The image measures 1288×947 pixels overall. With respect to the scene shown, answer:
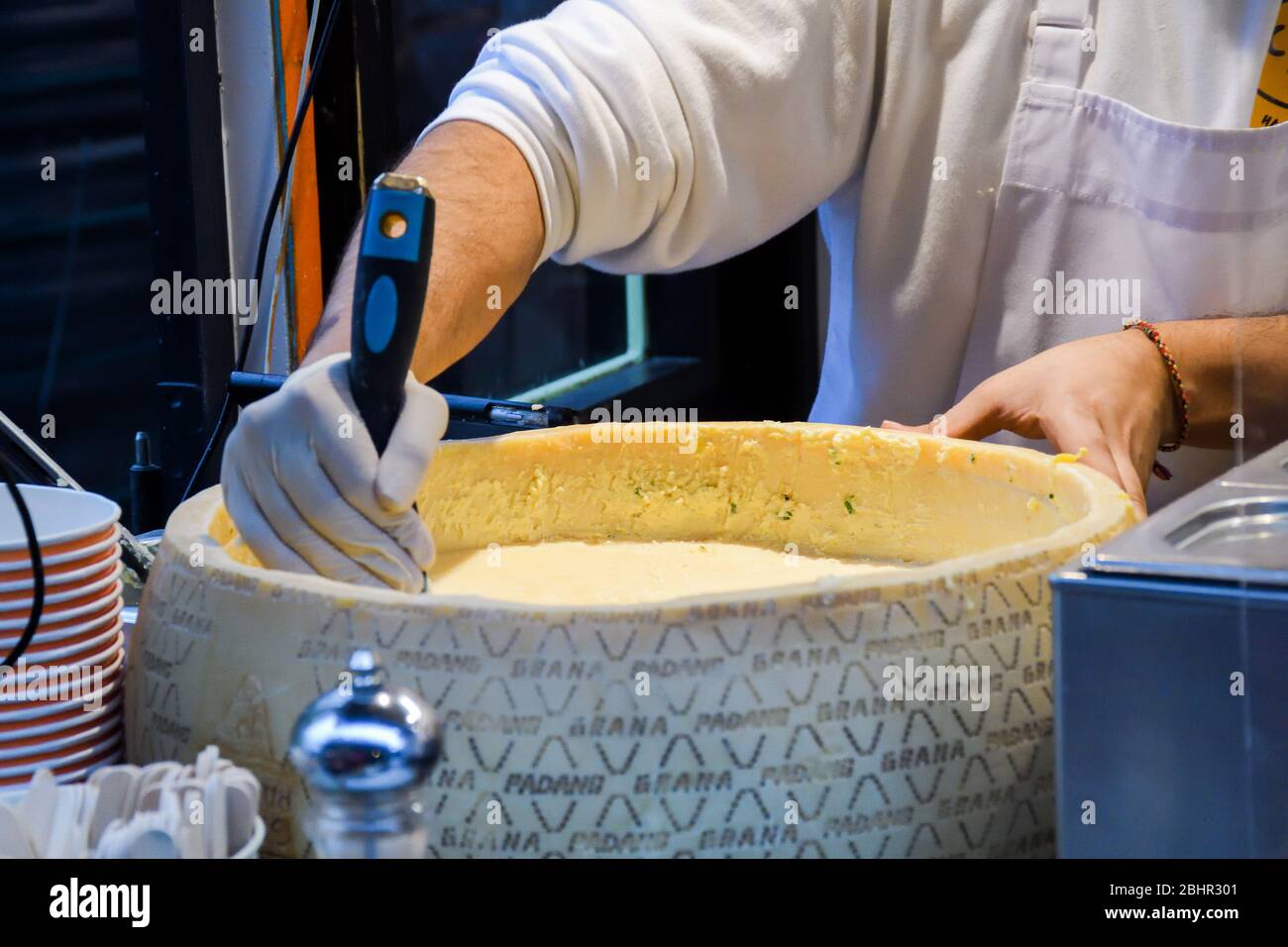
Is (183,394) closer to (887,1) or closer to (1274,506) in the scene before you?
(887,1)

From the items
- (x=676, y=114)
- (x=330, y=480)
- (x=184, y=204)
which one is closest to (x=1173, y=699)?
(x=330, y=480)

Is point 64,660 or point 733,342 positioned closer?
point 64,660

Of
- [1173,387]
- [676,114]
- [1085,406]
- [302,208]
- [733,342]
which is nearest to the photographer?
[1085,406]

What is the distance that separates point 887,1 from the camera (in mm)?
1311

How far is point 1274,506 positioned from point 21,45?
1587 mm

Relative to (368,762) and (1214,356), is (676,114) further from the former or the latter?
(368,762)

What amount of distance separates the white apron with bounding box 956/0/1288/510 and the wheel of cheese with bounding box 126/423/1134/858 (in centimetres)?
70

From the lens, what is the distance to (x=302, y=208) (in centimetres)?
171

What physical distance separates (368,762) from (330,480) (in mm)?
262

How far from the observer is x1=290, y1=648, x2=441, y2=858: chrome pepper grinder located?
1.26ft

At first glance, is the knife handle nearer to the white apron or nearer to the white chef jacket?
the white chef jacket

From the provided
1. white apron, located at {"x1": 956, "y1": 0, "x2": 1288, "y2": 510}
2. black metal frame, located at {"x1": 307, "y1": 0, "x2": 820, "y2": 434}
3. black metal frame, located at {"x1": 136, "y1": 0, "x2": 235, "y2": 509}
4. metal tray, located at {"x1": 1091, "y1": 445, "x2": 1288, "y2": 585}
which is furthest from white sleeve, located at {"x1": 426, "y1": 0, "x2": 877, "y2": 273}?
black metal frame, located at {"x1": 307, "y1": 0, "x2": 820, "y2": 434}

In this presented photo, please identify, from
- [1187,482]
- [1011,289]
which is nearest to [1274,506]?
[1187,482]
